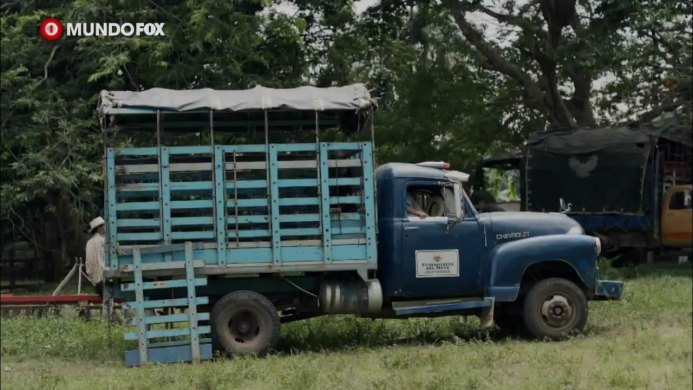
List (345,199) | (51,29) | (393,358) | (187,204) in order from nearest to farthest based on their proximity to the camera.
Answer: (393,358) → (187,204) → (345,199) → (51,29)

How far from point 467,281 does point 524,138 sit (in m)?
14.7

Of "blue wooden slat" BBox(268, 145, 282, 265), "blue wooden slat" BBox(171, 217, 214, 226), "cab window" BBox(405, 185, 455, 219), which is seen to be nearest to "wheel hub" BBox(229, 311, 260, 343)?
"blue wooden slat" BBox(268, 145, 282, 265)

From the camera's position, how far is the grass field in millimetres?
8945

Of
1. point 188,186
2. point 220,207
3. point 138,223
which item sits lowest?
point 138,223

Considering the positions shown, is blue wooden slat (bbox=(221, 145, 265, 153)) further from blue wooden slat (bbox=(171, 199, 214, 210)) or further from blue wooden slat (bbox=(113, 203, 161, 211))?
blue wooden slat (bbox=(113, 203, 161, 211))

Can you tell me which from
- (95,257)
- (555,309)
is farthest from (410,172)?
(95,257)

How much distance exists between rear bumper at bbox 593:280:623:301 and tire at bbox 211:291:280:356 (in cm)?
390

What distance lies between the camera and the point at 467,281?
11461 mm

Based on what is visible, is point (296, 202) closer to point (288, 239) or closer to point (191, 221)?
point (288, 239)

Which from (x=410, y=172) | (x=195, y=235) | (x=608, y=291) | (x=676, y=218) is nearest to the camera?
(x=195, y=235)

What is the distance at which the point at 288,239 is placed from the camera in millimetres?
10766

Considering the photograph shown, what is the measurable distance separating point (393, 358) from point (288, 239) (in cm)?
172

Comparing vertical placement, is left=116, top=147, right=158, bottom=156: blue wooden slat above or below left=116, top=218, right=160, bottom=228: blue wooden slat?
above

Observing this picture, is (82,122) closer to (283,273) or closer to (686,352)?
(283,273)
